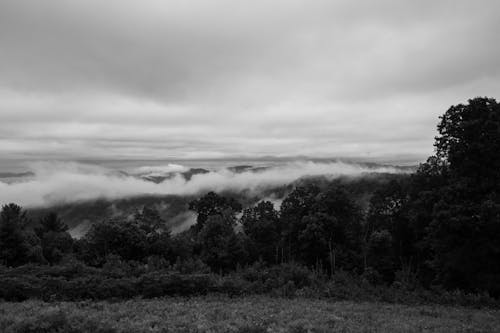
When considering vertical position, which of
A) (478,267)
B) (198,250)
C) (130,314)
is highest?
(130,314)

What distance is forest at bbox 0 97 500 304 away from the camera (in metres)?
17.4

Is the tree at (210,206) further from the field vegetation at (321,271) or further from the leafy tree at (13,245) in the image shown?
the leafy tree at (13,245)

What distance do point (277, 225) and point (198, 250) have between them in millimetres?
12189

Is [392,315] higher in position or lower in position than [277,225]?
higher

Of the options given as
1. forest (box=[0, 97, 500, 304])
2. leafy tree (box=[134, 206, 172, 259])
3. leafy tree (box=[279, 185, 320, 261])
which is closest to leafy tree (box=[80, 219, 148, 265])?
forest (box=[0, 97, 500, 304])

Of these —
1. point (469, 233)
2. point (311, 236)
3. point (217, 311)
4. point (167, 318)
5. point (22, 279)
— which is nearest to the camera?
point (167, 318)

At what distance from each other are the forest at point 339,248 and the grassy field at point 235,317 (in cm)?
169

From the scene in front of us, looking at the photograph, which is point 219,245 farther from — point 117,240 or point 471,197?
point 471,197

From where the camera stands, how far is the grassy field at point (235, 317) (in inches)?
417

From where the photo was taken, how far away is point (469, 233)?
74.8ft

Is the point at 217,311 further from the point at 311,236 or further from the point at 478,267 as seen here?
the point at 311,236

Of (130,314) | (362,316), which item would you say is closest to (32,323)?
(130,314)

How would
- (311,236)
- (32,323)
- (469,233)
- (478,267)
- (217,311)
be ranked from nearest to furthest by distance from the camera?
(32,323) < (217,311) < (469,233) < (478,267) < (311,236)

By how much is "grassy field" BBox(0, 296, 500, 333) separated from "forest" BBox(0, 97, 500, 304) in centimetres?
169
